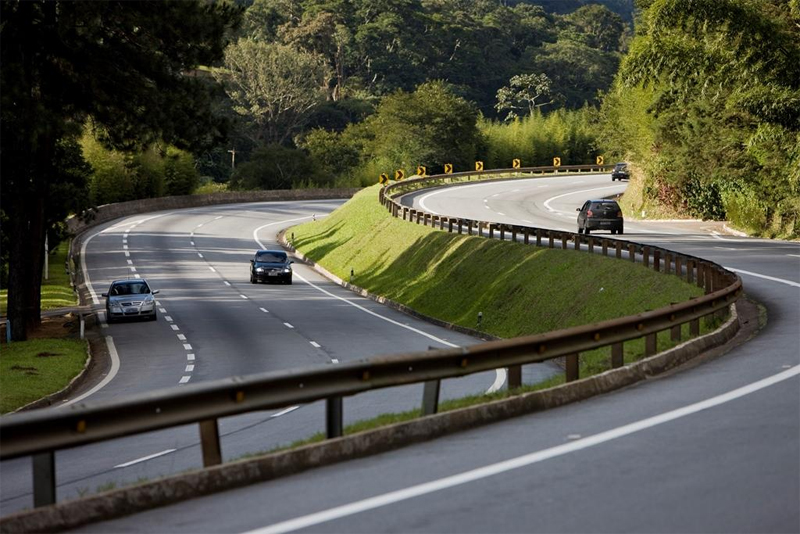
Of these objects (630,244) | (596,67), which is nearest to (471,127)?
(596,67)

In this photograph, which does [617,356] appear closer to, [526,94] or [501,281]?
[501,281]

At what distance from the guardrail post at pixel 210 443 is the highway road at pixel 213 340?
1150 millimetres

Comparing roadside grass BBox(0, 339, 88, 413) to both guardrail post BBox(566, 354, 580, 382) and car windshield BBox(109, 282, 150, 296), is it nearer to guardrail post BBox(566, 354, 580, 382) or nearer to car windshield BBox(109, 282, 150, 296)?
car windshield BBox(109, 282, 150, 296)

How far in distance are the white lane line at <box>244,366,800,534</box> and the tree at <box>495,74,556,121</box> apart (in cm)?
15834

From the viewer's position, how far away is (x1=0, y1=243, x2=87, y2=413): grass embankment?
27.5m

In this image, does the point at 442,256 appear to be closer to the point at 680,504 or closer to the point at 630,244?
the point at 630,244

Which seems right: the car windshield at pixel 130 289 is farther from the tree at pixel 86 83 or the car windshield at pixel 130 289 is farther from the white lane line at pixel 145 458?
the white lane line at pixel 145 458

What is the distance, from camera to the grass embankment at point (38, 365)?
90.3 feet

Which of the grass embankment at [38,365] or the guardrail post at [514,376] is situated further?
the grass embankment at [38,365]

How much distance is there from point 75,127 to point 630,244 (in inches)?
643

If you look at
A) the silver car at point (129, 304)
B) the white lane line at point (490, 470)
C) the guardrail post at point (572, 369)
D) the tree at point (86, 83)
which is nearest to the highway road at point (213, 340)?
the silver car at point (129, 304)

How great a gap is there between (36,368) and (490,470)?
78.8ft

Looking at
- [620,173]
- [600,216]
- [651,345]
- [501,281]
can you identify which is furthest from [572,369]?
[620,173]

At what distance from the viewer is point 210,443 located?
32.3 ft
